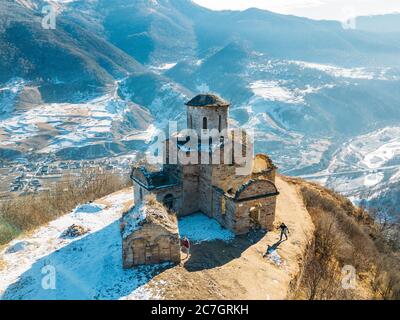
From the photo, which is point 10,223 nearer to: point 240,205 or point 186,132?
point 186,132

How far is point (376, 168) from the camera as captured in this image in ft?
425

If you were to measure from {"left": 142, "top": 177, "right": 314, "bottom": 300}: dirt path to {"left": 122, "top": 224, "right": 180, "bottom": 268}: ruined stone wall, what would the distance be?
101 centimetres

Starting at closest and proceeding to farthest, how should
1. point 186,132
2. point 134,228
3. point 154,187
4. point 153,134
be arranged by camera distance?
1. point 134,228
2. point 154,187
3. point 186,132
4. point 153,134

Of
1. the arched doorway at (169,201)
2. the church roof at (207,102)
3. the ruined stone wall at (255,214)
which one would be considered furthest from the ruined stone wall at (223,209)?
the church roof at (207,102)

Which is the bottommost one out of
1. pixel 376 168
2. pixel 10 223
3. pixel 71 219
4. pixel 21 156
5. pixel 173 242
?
pixel 376 168

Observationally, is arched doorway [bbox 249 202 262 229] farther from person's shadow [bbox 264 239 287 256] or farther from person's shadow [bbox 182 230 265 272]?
person's shadow [bbox 264 239 287 256]

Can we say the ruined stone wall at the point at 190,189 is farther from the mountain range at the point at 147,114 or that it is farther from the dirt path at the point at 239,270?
the mountain range at the point at 147,114

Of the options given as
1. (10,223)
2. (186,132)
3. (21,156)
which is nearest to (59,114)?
(21,156)

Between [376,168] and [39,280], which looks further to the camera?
[376,168]

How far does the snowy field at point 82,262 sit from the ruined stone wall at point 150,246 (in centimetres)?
50

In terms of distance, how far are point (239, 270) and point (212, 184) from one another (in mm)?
7556

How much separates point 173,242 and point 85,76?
168 m

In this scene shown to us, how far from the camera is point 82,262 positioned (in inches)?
904

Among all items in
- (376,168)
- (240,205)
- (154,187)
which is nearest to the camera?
(240,205)
